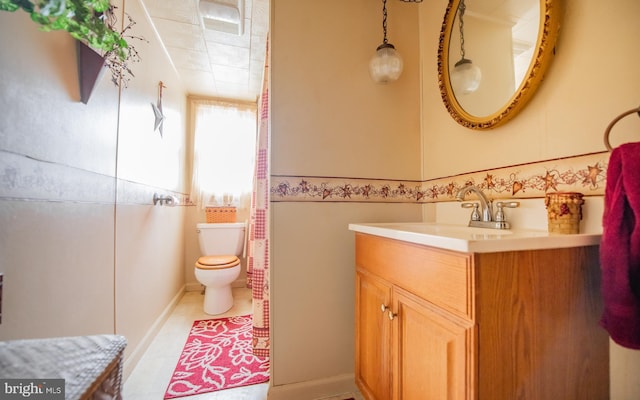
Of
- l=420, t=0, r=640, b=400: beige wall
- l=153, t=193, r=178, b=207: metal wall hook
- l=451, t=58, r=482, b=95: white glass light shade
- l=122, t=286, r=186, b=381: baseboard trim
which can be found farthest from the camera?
l=153, t=193, r=178, b=207: metal wall hook

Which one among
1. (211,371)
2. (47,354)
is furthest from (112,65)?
(211,371)

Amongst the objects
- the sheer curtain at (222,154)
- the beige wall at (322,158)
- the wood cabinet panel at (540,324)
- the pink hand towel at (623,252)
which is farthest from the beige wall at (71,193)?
the pink hand towel at (623,252)

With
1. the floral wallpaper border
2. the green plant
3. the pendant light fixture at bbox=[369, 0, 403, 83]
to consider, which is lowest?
the floral wallpaper border

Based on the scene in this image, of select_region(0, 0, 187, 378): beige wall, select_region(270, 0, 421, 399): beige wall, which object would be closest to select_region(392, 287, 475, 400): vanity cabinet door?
select_region(270, 0, 421, 399): beige wall

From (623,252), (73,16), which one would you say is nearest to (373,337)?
(623,252)

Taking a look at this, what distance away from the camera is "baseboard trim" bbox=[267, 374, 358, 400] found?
1.14 metres

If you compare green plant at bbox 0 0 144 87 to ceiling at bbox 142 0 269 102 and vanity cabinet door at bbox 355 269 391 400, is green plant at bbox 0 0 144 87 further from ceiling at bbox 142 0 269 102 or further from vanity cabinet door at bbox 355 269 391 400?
vanity cabinet door at bbox 355 269 391 400

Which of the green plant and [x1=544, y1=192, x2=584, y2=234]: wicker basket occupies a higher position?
the green plant

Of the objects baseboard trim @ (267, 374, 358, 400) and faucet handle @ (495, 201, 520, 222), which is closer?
faucet handle @ (495, 201, 520, 222)

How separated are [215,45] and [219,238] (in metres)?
1.74

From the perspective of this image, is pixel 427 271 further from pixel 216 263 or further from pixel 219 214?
pixel 219 214

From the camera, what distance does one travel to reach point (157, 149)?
5.90 feet

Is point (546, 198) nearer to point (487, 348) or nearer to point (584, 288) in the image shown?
point (584, 288)

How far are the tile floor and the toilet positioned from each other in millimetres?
123
